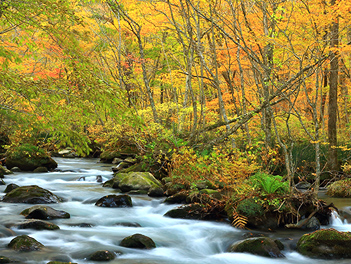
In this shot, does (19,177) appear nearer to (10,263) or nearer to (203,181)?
(203,181)

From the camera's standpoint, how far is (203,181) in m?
9.45

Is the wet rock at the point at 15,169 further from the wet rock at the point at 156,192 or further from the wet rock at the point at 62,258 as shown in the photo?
the wet rock at the point at 62,258

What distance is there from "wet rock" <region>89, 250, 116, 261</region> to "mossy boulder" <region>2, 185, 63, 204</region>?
4.03 m

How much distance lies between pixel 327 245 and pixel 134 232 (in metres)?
3.71

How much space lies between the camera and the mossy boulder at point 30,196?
8.30 metres

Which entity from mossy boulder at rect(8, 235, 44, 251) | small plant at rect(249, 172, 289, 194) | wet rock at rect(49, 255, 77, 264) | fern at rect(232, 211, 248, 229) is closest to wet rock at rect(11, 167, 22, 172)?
mossy boulder at rect(8, 235, 44, 251)

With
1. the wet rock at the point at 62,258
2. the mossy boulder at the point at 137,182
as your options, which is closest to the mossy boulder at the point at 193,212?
the mossy boulder at the point at 137,182

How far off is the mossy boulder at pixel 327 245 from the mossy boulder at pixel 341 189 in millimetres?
4052

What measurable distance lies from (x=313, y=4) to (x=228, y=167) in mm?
7252

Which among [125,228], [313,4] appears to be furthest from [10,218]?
[313,4]

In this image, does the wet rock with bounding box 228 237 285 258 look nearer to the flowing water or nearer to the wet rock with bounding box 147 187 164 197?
the flowing water

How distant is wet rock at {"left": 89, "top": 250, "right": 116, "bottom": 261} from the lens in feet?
16.5

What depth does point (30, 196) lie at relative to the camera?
848cm

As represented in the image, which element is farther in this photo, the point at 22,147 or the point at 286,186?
the point at 22,147
